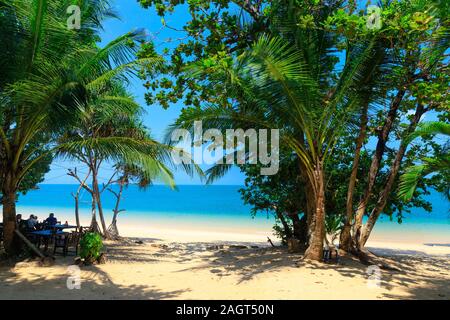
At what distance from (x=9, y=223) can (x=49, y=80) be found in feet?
11.4

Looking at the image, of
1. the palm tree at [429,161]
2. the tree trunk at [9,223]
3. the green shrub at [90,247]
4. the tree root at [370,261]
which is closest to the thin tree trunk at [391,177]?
the tree root at [370,261]

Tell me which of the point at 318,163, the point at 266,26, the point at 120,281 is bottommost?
the point at 120,281

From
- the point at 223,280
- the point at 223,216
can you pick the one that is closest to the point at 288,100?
the point at 223,280

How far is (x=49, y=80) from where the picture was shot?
7.03m

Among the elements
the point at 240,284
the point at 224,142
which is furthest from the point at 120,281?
the point at 224,142

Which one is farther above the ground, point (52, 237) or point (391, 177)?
point (391, 177)

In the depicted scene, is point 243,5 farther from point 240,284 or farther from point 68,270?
point 68,270

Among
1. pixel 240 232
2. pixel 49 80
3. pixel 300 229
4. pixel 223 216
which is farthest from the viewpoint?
pixel 223 216

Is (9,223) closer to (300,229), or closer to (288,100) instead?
(288,100)

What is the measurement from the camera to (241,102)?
314 inches

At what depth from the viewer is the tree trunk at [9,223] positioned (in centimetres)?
800

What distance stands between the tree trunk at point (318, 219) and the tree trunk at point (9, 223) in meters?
6.74
